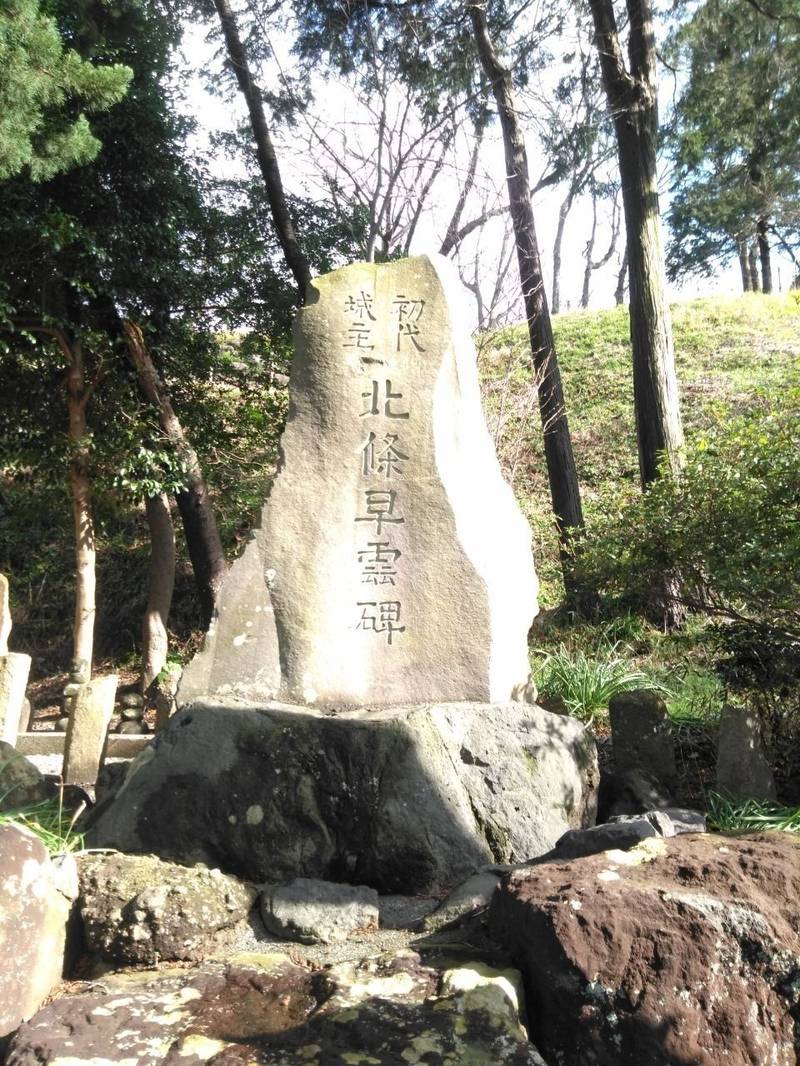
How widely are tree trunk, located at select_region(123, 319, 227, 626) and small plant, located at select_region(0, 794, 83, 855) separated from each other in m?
4.99

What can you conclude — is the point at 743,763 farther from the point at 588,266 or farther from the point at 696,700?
the point at 588,266

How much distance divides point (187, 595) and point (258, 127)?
5962mm

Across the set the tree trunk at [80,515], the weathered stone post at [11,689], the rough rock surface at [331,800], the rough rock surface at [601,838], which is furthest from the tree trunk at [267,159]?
the rough rock surface at [601,838]

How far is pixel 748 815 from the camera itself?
4258mm

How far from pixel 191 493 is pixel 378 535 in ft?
17.8

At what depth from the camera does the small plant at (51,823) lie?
3.61m

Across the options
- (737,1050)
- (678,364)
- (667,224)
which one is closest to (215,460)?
(737,1050)

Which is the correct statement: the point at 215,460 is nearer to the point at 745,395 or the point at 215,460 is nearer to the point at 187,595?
the point at 187,595

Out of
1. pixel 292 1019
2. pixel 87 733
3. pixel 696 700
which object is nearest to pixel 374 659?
pixel 292 1019

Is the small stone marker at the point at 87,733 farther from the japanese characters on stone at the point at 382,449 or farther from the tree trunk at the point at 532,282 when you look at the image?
the tree trunk at the point at 532,282

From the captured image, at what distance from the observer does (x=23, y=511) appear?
10867 millimetres

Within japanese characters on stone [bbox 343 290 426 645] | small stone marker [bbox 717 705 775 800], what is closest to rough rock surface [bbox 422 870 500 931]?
japanese characters on stone [bbox 343 290 426 645]

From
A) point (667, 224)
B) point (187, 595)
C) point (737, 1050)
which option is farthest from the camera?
point (667, 224)

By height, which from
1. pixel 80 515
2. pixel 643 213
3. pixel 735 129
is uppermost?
pixel 735 129
